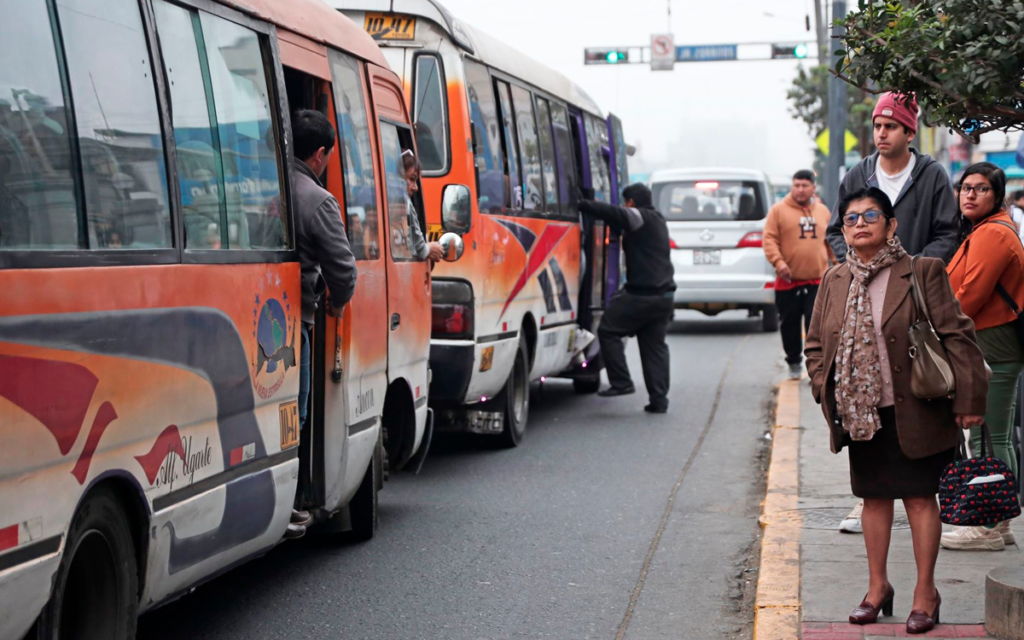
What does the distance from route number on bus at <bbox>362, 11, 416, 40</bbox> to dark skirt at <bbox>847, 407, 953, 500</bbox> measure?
15.7ft

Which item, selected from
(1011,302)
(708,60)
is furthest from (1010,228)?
(708,60)

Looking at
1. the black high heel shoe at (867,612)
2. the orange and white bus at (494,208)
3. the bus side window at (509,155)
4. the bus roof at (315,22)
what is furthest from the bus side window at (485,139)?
the black high heel shoe at (867,612)

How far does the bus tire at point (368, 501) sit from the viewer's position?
22.5 feet

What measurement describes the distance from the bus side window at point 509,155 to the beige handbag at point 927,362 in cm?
496

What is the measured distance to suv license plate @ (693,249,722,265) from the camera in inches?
748

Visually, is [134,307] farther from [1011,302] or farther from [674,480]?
[674,480]

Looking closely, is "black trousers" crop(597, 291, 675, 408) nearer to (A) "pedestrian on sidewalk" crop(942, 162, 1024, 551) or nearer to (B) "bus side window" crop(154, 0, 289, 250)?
(A) "pedestrian on sidewalk" crop(942, 162, 1024, 551)

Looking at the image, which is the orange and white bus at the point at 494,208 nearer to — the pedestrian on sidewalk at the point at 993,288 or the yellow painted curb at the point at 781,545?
the yellow painted curb at the point at 781,545

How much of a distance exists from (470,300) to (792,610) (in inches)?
149

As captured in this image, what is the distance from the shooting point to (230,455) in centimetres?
485

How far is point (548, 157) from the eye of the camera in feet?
36.4

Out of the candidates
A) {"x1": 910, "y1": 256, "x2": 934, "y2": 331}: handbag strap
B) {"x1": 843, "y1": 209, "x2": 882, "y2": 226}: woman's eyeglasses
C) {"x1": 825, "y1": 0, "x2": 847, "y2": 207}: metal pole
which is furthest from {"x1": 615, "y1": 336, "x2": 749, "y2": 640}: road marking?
{"x1": 825, "y1": 0, "x2": 847, "y2": 207}: metal pole

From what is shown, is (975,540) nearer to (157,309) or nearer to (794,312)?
(157,309)

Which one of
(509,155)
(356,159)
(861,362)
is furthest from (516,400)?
(861,362)
